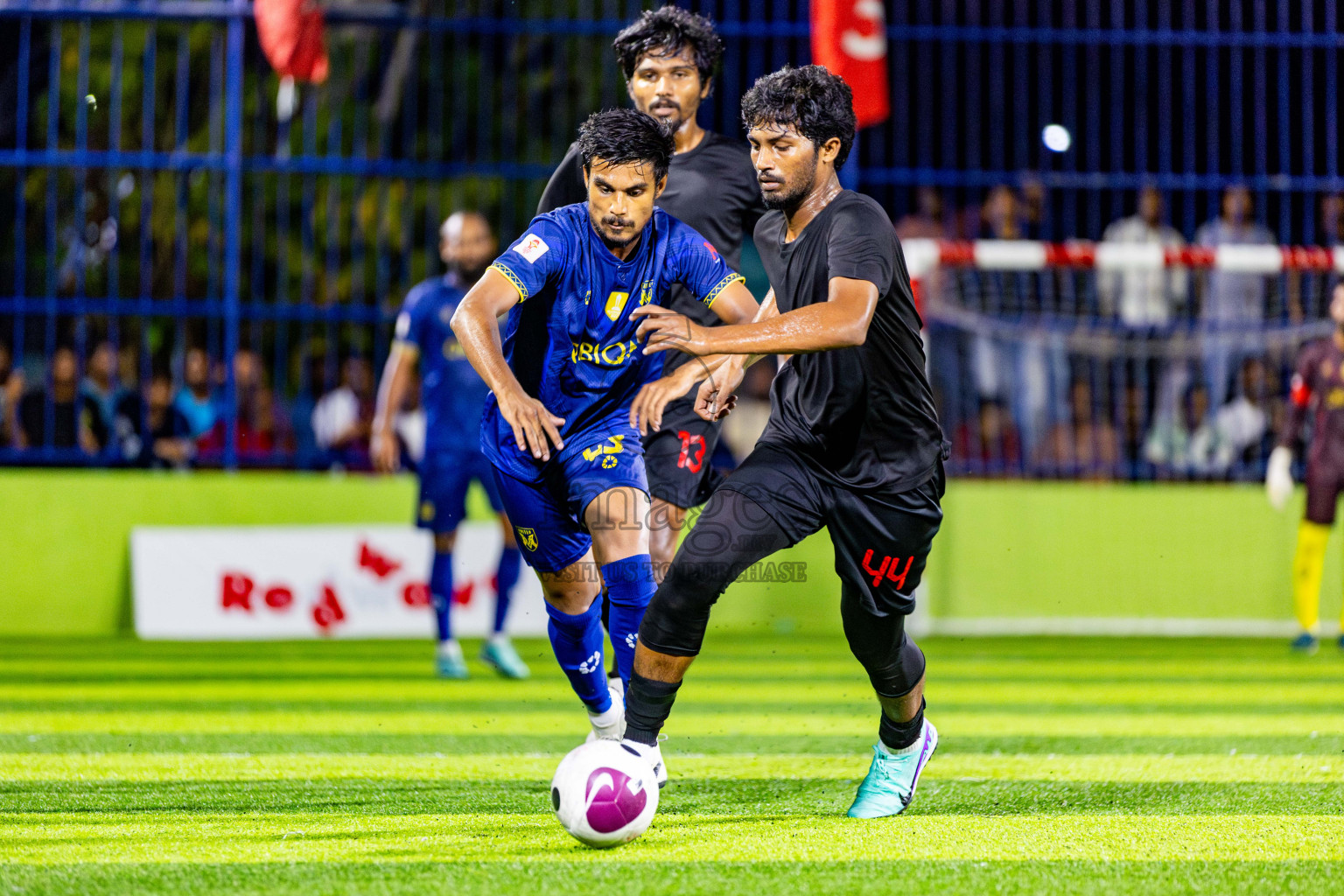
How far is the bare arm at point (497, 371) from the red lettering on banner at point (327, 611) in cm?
675

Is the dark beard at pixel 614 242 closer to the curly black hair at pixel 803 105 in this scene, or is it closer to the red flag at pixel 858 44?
the curly black hair at pixel 803 105

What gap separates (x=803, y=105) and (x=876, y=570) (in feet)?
3.72

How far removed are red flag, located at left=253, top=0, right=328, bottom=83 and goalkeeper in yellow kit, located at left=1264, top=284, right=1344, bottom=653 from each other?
6464mm

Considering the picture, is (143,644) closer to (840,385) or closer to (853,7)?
(853,7)

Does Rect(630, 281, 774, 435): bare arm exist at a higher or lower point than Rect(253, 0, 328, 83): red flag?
lower

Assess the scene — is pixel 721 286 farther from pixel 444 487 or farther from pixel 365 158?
pixel 365 158

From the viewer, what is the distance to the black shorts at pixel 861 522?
4.04 m

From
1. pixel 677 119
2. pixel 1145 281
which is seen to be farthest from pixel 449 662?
pixel 1145 281

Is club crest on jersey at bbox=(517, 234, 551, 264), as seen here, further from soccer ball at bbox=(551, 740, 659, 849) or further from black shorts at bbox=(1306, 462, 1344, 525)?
black shorts at bbox=(1306, 462, 1344, 525)

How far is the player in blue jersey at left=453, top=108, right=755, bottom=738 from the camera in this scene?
4336 millimetres

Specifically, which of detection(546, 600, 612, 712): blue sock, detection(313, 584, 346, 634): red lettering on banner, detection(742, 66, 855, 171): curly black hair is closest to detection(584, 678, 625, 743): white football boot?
detection(546, 600, 612, 712): blue sock

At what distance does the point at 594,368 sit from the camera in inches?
179

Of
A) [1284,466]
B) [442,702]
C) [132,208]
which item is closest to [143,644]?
[132,208]

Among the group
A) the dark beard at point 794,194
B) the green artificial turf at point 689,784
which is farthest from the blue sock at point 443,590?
the dark beard at point 794,194
